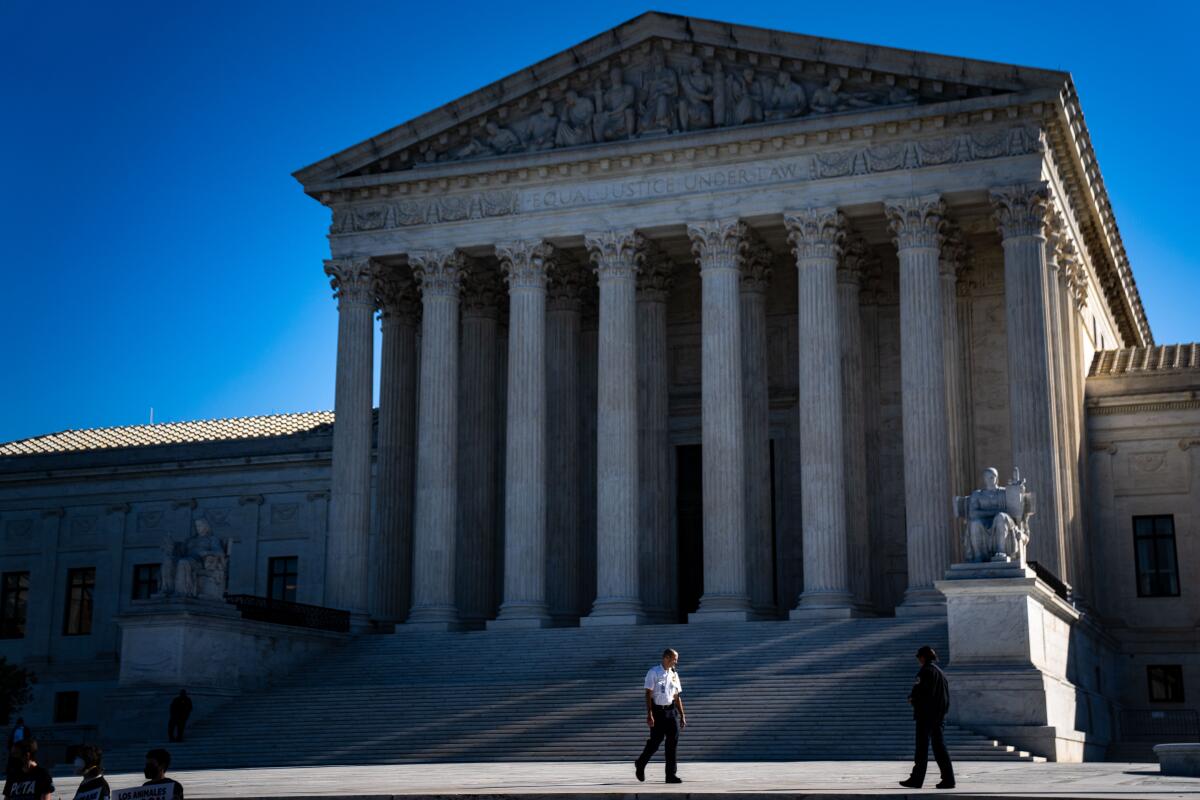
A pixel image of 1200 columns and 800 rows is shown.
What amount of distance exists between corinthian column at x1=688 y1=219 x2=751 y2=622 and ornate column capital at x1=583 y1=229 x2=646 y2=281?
1786 mm

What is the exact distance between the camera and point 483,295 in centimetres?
5150

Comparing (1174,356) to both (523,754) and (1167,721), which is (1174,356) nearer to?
(1167,721)

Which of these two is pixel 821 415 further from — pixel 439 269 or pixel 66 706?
pixel 66 706

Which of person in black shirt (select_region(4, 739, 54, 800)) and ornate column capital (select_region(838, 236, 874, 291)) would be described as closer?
person in black shirt (select_region(4, 739, 54, 800))

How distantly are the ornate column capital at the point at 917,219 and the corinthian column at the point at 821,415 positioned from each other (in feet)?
5.44

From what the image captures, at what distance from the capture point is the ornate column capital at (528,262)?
47500 millimetres

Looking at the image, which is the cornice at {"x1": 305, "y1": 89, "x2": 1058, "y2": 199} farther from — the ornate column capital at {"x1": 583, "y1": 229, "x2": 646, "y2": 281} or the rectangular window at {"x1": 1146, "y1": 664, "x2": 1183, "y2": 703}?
the rectangular window at {"x1": 1146, "y1": 664, "x2": 1183, "y2": 703}

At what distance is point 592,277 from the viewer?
167 feet

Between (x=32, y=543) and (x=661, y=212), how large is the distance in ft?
106

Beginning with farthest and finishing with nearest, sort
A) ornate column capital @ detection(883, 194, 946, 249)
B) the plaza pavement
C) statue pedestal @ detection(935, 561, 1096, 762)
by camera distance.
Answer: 1. ornate column capital @ detection(883, 194, 946, 249)
2. statue pedestal @ detection(935, 561, 1096, 762)
3. the plaza pavement

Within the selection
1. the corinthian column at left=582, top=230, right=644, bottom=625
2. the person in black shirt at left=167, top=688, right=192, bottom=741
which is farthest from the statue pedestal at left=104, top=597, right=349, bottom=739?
the corinthian column at left=582, top=230, right=644, bottom=625

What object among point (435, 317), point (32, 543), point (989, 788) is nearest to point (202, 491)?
point (32, 543)

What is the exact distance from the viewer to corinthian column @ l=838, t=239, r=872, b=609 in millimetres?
45344

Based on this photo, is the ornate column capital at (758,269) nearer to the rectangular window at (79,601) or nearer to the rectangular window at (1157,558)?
the rectangular window at (1157,558)
